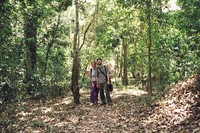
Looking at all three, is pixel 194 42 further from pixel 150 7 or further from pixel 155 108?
pixel 155 108

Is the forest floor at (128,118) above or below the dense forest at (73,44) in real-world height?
below

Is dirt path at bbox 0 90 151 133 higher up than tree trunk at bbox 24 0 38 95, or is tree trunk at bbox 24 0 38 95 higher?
tree trunk at bbox 24 0 38 95

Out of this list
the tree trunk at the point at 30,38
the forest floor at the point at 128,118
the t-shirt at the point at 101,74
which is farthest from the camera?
→ the tree trunk at the point at 30,38

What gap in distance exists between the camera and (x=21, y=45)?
54.0ft

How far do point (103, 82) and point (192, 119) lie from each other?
6.06 m

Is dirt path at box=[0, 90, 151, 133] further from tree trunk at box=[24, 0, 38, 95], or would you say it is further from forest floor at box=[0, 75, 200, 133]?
tree trunk at box=[24, 0, 38, 95]

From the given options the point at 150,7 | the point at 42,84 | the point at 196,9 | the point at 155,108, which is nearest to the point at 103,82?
the point at 155,108

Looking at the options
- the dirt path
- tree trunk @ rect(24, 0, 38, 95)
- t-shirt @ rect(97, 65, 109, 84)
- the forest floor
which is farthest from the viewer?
tree trunk @ rect(24, 0, 38, 95)

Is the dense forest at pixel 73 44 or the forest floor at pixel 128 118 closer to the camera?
the forest floor at pixel 128 118

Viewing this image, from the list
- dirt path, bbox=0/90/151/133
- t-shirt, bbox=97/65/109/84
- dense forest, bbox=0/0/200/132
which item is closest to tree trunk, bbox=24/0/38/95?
dense forest, bbox=0/0/200/132

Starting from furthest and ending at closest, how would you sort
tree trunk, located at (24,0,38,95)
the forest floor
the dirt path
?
tree trunk, located at (24,0,38,95) < the dirt path < the forest floor

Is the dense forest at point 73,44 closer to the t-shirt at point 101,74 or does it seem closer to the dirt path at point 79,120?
the dirt path at point 79,120

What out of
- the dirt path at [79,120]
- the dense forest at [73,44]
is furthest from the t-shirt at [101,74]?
the dense forest at [73,44]

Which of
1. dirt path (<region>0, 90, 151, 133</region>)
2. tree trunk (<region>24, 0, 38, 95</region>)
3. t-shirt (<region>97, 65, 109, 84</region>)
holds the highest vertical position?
tree trunk (<region>24, 0, 38, 95</region>)
